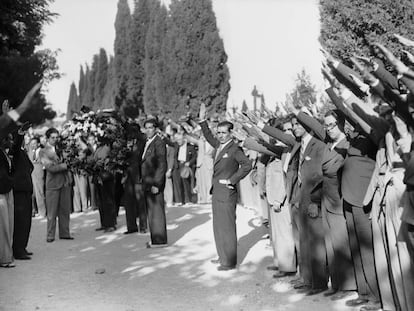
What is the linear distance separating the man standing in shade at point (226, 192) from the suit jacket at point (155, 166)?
2.20m

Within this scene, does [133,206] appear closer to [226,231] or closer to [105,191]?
[105,191]

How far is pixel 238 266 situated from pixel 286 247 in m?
1.07

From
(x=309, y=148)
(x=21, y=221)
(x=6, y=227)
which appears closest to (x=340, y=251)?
(x=309, y=148)

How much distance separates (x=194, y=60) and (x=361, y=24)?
32.8 m

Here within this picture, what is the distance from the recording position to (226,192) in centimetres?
893

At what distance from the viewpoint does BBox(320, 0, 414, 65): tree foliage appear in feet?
39.8

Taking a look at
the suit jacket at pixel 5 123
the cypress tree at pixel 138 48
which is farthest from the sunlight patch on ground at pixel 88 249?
the cypress tree at pixel 138 48

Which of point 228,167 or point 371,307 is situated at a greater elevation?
point 228,167

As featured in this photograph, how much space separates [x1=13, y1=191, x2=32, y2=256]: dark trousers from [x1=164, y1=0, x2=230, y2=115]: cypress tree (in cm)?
3226

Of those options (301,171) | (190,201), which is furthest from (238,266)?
(190,201)

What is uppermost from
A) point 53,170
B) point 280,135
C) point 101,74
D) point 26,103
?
point 101,74

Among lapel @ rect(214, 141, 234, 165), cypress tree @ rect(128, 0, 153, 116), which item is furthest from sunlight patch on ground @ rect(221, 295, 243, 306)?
cypress tree @ rect(128, 0, 153, 116)

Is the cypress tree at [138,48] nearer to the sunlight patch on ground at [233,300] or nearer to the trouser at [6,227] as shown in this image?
the trouser at [6,227]

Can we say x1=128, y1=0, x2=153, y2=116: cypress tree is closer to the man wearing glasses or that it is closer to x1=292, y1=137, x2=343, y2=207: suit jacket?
the man wearing glasses
